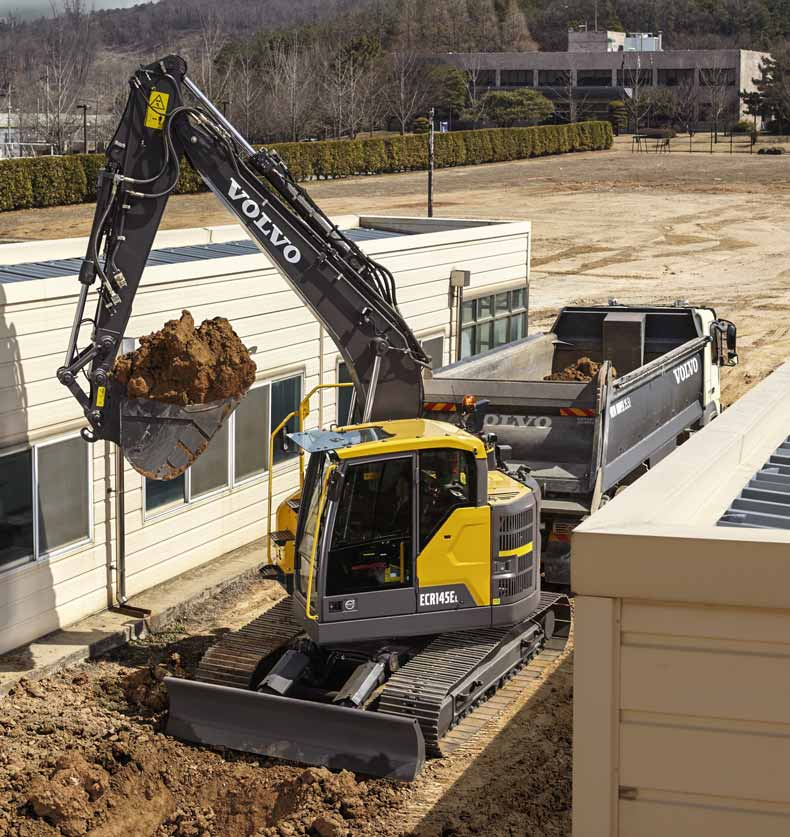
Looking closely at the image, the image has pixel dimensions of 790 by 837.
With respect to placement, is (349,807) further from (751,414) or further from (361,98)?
(361,98)

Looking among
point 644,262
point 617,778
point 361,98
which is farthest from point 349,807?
point 361,98

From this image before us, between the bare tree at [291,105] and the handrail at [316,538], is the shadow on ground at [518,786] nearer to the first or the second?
the handrail at [316,538]

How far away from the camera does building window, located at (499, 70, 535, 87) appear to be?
114m

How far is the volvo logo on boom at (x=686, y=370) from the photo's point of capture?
59.2 ft

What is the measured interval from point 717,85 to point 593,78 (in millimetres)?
16147

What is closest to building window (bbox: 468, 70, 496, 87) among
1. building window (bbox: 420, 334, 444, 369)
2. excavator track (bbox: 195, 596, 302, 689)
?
building window (bbox: 420, 334, 444, 369)

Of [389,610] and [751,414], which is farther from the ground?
[751,414]

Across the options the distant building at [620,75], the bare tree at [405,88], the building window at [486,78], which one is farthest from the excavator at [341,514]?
the building window at [486,78]

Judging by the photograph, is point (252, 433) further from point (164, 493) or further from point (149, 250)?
point (149, 250)

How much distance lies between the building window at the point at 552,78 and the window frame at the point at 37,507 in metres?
103

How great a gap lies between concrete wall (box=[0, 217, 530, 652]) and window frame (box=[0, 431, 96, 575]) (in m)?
0.03

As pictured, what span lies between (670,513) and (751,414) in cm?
432

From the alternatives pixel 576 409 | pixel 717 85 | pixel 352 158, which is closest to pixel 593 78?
pixel 717 85

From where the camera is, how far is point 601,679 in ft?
21.9
